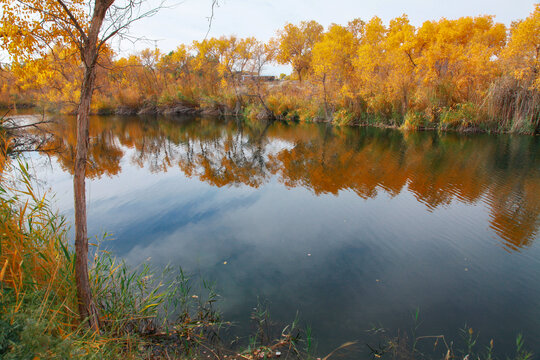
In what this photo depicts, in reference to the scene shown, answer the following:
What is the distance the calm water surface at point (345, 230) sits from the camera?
3832 millimetres

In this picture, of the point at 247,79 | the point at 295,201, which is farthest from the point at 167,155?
the point at 247,79

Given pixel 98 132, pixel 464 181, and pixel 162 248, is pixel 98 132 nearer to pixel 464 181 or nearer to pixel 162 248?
pixel 162 248

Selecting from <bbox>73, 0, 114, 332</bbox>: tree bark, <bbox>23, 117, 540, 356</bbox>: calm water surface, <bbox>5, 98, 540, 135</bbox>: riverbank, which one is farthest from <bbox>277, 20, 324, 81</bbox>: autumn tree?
<bbox>73, 0, 114, 332</bbox>: tree bark

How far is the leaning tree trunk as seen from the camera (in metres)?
2.47

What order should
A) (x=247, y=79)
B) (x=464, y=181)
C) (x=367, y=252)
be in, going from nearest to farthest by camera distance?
(x=367, y=252), (x=464, y=181), (x=247, y=79)

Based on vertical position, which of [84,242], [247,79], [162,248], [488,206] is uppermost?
[247,79]

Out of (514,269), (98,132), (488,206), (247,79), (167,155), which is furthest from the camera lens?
(247,79)

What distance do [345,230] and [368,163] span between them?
20.1 feet

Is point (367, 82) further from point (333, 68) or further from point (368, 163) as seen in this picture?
point (368, 163)

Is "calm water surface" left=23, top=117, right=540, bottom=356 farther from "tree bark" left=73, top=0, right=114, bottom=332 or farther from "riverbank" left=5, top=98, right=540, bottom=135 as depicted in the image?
"riverbank" left=5, top=98, right=540, bottom=135

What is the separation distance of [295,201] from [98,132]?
1928cm

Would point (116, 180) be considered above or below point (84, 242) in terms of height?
below

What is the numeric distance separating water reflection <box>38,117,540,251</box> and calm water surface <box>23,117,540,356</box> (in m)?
0.08

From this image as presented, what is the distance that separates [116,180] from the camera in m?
10.1
